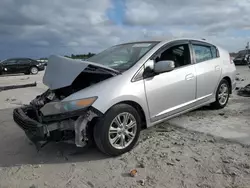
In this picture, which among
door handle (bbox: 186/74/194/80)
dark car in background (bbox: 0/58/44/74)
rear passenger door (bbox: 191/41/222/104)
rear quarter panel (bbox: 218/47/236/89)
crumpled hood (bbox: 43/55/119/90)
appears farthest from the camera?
dark car in background (bbox: 0/58/44/74)

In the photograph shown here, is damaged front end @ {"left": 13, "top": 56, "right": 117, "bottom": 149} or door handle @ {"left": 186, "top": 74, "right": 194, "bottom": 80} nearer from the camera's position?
damaged front end @ {"left": 13, "top": 56, "right": 117, "bottom": 149}

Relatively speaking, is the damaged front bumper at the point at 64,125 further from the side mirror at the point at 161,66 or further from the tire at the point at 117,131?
the side mirror at the point at 161,66

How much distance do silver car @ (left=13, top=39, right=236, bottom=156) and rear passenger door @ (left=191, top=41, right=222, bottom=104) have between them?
21mm

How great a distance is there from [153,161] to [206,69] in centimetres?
254

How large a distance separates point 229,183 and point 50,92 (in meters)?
2.93

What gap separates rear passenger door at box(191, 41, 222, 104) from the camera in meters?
5.23

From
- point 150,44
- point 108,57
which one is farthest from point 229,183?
point 108,57

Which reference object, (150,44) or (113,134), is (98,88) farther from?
(150,44)

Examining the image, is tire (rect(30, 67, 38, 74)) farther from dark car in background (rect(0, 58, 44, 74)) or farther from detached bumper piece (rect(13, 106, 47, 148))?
detached bumper piece (rect(13, 106, 47, 148))

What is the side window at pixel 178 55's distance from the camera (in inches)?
185

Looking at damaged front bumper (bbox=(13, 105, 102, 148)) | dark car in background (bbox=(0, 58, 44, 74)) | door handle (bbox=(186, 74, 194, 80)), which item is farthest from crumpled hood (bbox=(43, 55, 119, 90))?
dark car in background (bbox=(0, 58, 44, 74))

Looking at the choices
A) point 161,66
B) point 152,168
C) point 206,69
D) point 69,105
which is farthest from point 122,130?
point 206,69

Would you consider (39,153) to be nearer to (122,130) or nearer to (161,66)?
(122,130)

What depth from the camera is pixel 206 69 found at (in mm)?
5398
